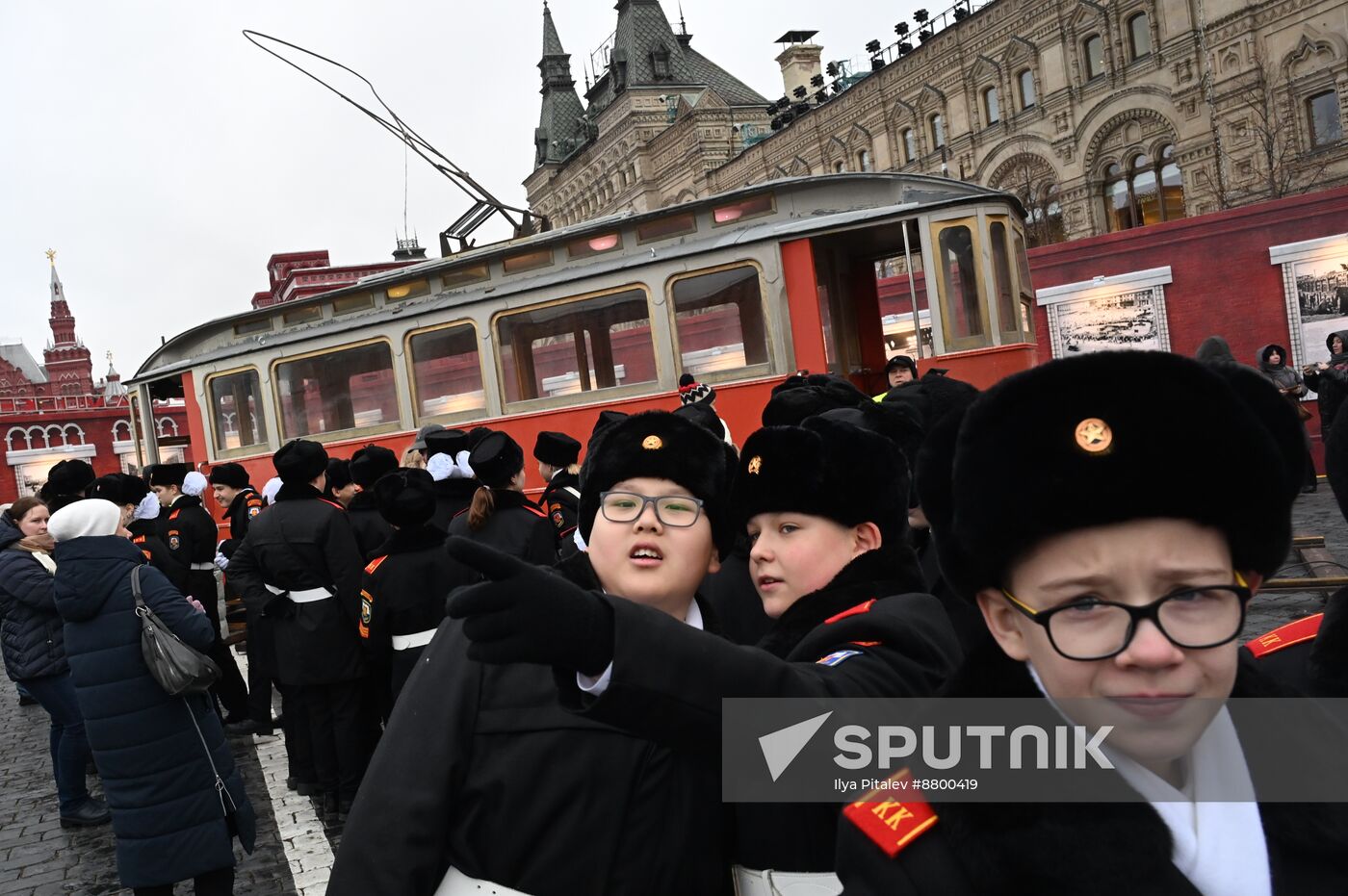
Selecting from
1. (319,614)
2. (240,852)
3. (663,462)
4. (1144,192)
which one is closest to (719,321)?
(319,614)

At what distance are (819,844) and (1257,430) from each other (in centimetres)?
106

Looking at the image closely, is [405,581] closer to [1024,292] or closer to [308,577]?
[308,577]

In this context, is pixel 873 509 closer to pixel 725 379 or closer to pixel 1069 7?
pixel 725 379

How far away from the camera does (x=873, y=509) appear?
2.46m

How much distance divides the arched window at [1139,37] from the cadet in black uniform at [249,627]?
98.1 ft

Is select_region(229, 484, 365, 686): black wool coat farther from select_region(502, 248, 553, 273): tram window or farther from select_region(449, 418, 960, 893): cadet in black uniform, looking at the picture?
select_region(502, 248, 553, 273): tram window

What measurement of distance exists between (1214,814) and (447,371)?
1127 cm

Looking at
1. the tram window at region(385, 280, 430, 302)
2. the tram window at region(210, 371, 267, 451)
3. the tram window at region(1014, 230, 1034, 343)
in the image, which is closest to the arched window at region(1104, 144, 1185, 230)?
the tram window at region(1014, 230, 1034, 343)

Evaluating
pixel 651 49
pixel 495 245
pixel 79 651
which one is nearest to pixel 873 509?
pixel 79 651

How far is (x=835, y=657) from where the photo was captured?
1804 millimetres

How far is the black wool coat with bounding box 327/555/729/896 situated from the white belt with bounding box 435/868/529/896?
0.01 metres

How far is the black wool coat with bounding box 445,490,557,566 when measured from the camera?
17.7ft

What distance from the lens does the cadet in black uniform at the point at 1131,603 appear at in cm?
119

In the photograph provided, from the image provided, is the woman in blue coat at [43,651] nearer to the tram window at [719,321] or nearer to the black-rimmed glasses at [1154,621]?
the tram window at [719,321]
